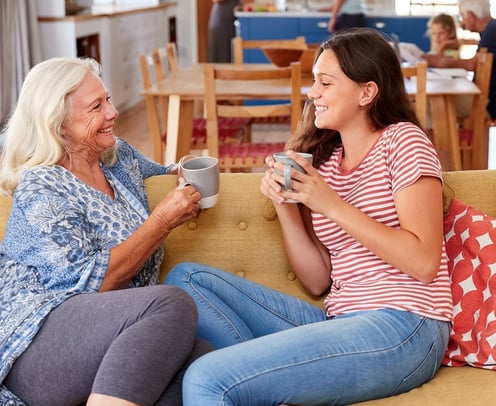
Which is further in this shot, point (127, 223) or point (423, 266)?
point (127, 223)

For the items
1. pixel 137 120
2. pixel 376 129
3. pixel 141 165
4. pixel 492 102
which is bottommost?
pixel 137 120

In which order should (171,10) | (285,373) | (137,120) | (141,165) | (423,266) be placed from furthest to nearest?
(171,10), (137,120), (141,165), (423,266), (285,373)

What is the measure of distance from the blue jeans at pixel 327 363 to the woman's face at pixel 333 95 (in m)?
0.43

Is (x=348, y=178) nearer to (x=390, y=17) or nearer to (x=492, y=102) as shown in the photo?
(x=492, y=102)

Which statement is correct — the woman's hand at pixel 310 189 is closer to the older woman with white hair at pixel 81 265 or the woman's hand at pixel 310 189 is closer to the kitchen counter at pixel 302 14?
the older woman with white hair at pixel 81 265

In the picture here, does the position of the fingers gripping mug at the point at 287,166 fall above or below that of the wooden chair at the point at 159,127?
above

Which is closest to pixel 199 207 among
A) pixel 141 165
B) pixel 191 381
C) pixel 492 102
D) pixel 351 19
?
pixel 141 165

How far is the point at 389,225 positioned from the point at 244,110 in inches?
76.8

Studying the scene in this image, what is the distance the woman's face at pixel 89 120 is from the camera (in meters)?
1.86

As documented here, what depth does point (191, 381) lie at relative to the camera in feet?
4.97

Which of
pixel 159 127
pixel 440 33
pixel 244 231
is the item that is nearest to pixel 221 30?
pixel 440 33

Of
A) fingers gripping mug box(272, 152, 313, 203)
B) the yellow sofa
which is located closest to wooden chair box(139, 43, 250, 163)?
the yellow sofa

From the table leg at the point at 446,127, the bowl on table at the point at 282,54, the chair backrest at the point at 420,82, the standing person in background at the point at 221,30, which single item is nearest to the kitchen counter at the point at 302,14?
the standing person in background at the point at 221,30

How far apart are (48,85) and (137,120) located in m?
5.49
